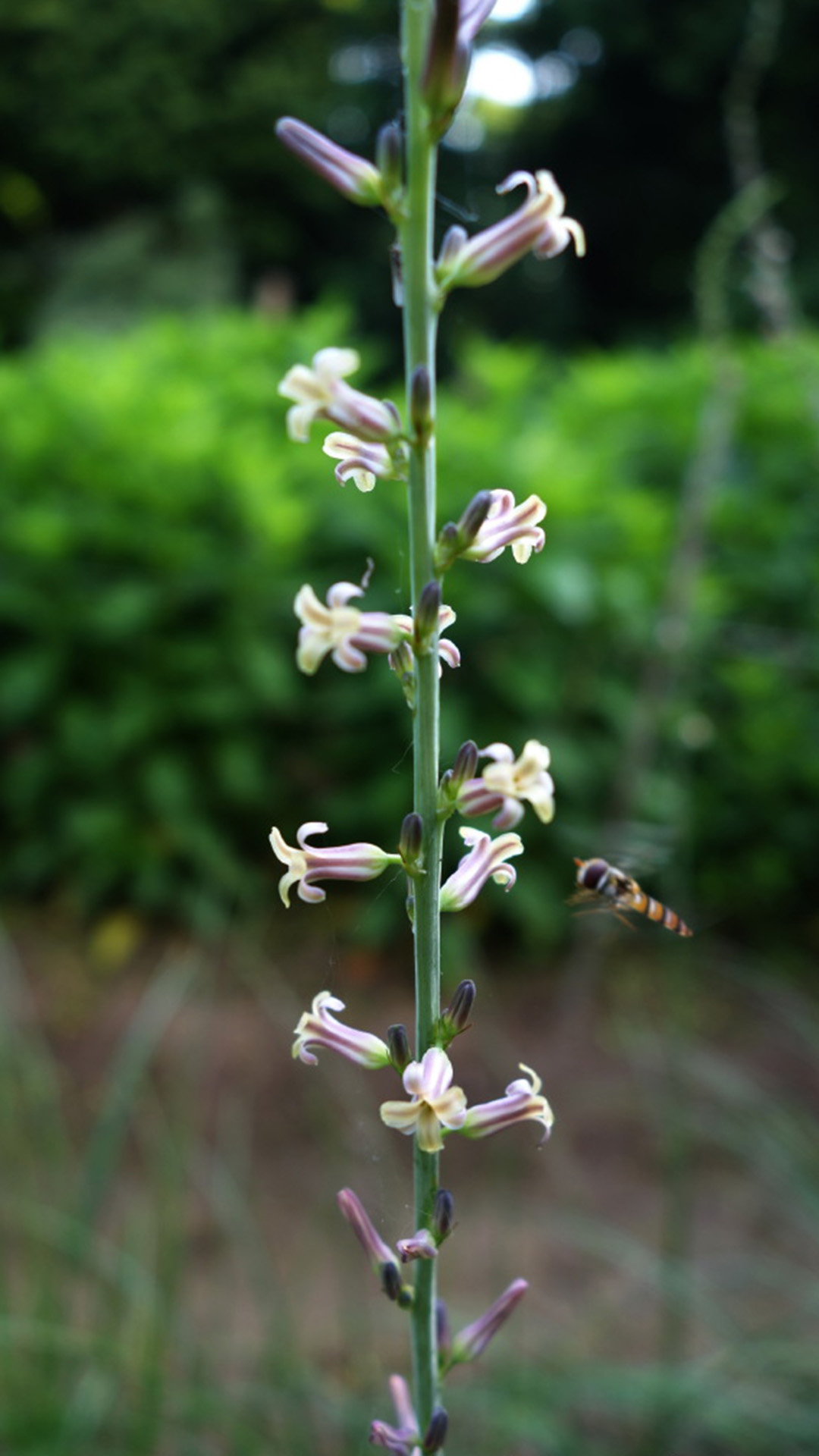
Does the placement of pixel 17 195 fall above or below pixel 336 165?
above

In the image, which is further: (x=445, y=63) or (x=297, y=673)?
(x=297, y=673)

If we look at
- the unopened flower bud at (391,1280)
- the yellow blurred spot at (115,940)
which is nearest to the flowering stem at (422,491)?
the unopened flower bud at (391,1280)

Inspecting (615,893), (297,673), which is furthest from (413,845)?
(297,673)

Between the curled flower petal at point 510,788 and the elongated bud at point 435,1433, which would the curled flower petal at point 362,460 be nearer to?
the curled flower petal at point 510,788

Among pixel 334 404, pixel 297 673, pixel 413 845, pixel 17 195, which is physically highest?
pixel 17 195

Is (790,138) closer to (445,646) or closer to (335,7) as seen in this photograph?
(335,7)

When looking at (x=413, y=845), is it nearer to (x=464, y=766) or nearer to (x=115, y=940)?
(x=464, y=766)

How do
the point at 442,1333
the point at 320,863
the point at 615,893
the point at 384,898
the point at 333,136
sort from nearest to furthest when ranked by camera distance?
the point at 320,863 < the point at 442,1333 < the point at 615,893 < the point at 384,898 < the point at 333,136
